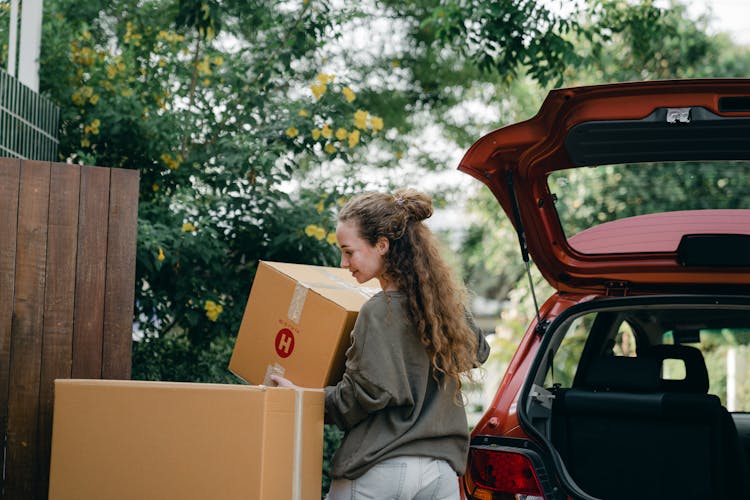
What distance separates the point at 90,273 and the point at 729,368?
8504 mm

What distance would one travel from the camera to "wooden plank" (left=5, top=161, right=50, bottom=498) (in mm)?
3051

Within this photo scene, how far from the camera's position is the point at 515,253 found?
13.9 meters

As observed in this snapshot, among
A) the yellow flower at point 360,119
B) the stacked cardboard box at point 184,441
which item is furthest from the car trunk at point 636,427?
the yellow flower at point 360,119

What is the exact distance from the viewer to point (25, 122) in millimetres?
4609

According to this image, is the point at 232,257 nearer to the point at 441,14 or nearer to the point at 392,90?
the point at 441,14

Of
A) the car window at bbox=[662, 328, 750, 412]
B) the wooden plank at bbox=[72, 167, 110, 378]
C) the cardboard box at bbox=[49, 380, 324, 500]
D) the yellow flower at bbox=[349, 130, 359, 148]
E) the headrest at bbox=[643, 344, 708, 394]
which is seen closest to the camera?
the cardboard box at bbox=[49, 380, 324, 500]

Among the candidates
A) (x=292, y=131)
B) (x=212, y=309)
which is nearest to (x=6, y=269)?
(x=212, y=309)

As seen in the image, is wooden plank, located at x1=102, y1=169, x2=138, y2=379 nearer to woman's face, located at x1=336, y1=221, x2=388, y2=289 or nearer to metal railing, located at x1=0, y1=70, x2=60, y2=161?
woman's face, located at x1=336, y1=221, x2=388, y2=289

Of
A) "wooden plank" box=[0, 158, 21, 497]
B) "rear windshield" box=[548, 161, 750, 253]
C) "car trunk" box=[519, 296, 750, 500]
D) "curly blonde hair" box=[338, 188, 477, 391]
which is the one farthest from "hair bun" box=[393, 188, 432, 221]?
"rear windshield" box=[548, 161, 750, 253]

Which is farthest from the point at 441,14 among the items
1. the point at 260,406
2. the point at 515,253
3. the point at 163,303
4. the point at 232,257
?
the point at 515,253

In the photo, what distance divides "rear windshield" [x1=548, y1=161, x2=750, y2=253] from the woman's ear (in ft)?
25.5

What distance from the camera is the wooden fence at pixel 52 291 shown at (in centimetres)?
305

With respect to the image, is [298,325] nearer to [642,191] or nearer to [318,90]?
[318,90]

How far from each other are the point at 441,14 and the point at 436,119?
4738mm
